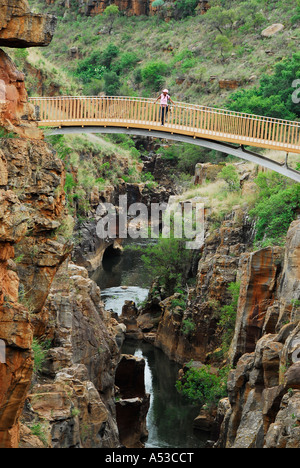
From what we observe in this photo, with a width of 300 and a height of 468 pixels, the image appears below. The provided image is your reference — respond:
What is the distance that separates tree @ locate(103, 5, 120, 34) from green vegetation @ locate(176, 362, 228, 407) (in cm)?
8558

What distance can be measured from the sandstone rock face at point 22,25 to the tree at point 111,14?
→ 99886mm

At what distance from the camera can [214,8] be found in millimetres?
106375

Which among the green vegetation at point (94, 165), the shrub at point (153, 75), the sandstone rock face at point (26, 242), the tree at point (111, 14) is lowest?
the sandstone rock face at point (26, 242)

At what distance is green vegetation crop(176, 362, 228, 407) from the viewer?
4090 cm

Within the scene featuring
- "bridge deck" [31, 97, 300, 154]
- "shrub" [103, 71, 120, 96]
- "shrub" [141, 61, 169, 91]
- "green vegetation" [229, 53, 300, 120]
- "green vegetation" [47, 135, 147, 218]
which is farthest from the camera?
"shrub" [141, 61, 169, 91]

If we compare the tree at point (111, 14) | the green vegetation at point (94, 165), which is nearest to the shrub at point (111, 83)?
the green vegetation at point (94, 165)

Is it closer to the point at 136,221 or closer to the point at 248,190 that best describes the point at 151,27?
the point at 136,221

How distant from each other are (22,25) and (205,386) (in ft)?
77.6

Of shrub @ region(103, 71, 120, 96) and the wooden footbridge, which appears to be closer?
the wooden footbridge

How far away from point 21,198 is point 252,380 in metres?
13.8

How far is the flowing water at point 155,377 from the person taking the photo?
1606 inches

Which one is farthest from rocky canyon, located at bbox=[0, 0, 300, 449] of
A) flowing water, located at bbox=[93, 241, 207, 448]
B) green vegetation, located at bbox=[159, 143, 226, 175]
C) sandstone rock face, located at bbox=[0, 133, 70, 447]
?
green vegetation, located at bbox=[159, 143, 226, 175]

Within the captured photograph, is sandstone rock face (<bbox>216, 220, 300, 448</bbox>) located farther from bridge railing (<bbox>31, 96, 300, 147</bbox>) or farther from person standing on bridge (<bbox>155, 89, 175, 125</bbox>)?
person standing on bridge (<bbox>155, 89, 175, 125</bbox>)

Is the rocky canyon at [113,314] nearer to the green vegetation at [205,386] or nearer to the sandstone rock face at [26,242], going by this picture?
the sandstone rock face at [26,242]
